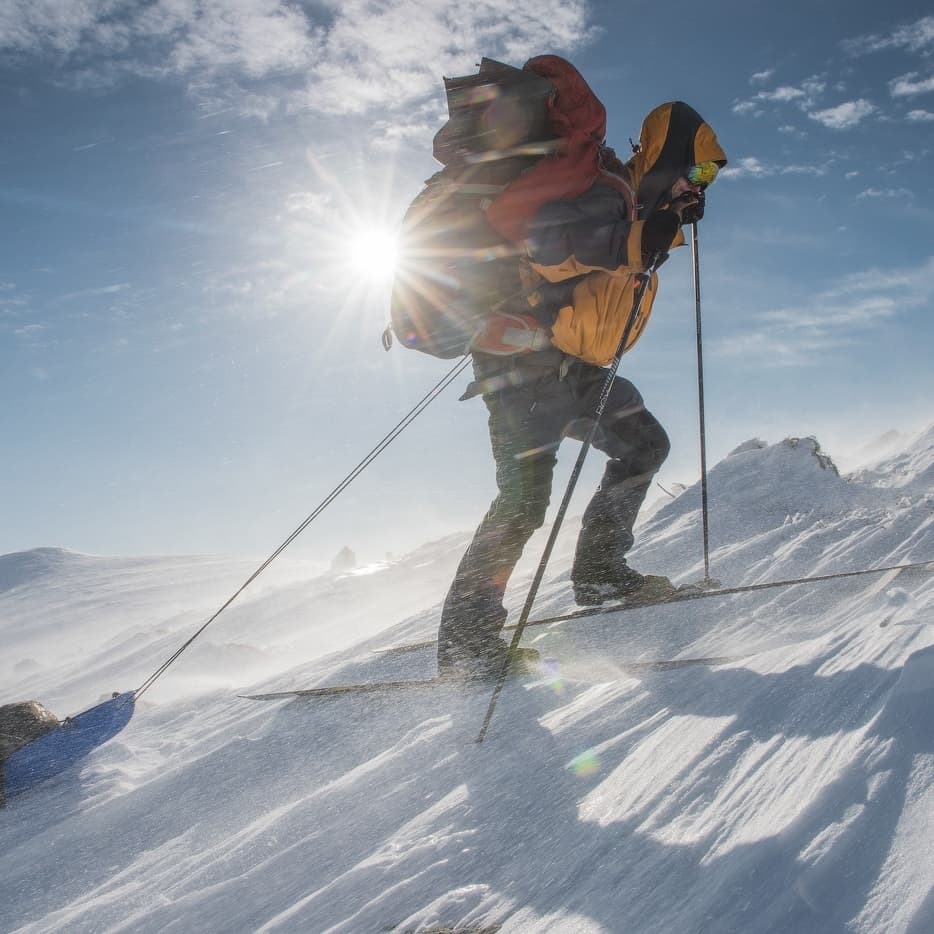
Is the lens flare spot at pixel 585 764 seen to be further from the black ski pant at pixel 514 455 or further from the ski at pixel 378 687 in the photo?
the black ski pant at pixel 514 455

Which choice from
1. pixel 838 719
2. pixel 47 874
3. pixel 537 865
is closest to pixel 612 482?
pixel 838 719

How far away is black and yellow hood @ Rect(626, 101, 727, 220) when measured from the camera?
322cm

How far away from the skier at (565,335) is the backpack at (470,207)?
12cm

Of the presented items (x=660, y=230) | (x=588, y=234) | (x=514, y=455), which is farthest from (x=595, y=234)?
(x=514, y=455)

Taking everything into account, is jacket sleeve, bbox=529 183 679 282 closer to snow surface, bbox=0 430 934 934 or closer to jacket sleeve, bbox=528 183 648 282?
jacket sleeve, bbox=528 183 648 282

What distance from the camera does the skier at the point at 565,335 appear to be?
2.90 meters

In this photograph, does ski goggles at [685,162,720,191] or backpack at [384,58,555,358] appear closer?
backpack at [384,58,555,358]

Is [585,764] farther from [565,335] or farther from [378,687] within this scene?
[565,335]

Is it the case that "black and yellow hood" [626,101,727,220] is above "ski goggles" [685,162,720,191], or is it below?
above

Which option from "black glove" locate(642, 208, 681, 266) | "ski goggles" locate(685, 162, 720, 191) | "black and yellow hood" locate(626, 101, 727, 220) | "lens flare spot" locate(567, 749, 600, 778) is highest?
"black and yellow hood" locate(626, 101, 727, 220)

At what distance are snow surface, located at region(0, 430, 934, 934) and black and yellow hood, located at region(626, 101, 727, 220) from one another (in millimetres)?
2032

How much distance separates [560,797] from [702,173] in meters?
2.84

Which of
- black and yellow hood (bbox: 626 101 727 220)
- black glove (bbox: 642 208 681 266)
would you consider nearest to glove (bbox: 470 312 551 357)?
black glove (bbox: 642 208 681 266)

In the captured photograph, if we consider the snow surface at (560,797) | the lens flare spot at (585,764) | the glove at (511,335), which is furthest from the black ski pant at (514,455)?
the lens flare spot at (585,764)
